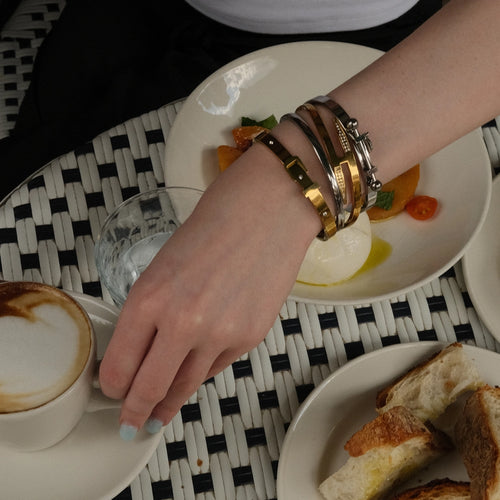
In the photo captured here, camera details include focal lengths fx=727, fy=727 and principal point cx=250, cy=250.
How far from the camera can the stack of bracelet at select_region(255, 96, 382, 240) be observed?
59cm

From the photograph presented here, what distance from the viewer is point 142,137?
2.91 ft

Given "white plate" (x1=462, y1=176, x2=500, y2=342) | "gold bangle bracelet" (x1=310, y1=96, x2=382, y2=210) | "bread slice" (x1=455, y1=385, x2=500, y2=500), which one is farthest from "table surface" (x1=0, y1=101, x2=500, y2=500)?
"gold bangle bracelet" (x1=310, y1=96, x2=382, y2=210)

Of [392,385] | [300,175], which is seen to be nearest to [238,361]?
[392,385]

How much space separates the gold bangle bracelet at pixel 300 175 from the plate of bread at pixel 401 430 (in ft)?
0.69

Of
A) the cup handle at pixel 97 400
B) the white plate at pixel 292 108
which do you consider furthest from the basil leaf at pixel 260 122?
the cup handle at pixel 97 400

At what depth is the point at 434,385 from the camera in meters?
0.71

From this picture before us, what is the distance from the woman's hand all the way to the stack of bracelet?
0.04 ft

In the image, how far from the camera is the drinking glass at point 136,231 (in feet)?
2.49

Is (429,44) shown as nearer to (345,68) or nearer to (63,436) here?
(345,68)

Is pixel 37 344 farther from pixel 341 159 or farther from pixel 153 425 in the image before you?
pixel 341 159

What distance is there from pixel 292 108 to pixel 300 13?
0.51 feet

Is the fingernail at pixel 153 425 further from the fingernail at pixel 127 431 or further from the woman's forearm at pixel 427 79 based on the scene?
the woman's forearm at pixel 427 79

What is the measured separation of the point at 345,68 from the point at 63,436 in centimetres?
56

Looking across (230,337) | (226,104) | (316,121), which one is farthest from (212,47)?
(230,337)
